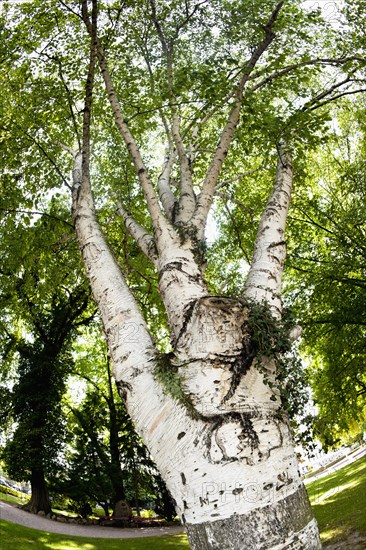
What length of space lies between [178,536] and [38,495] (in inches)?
247

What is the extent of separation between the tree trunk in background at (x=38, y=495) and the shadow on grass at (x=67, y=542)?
3.89m

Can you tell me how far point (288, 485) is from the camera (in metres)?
2.53

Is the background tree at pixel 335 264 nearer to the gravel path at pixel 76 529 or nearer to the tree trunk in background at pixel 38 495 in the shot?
the gravel path at pixel 76 529

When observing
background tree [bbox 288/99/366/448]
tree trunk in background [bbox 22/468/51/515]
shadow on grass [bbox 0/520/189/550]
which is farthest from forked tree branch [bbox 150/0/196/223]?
tree trunk in background [bbox 22/468/51/515]

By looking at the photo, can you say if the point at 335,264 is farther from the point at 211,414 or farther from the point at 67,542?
the point at 67,542

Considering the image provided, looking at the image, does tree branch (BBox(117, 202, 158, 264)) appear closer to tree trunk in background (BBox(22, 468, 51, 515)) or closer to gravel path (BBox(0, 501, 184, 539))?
gravel path (BBox(0, 501, 184, 539))

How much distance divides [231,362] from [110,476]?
630 inches

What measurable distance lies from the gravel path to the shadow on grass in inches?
48.5

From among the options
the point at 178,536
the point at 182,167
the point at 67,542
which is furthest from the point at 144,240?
the point at 178,536

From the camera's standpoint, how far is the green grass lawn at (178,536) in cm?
863

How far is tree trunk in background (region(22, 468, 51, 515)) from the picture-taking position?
55.3 feet

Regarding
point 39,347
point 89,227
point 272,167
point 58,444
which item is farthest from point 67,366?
point 89,227

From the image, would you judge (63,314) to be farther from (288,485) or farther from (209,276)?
(288,485)

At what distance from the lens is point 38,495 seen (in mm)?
17016
